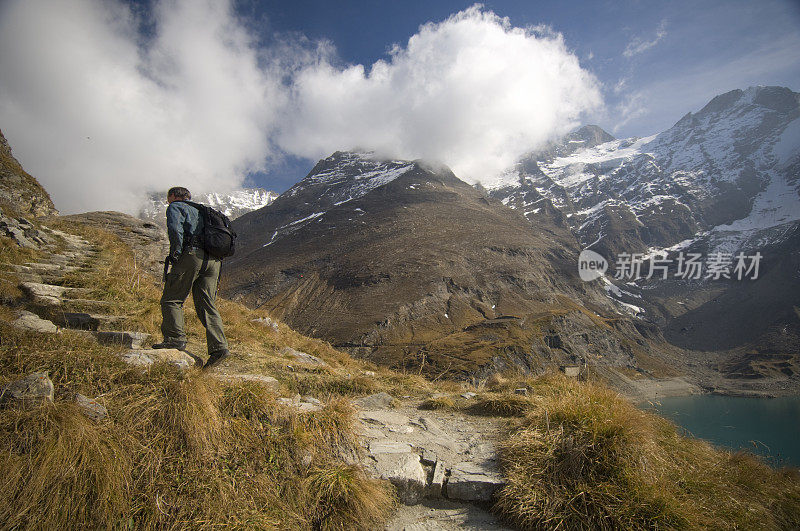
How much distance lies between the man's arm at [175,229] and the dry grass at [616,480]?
4.35 m

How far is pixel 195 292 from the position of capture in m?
4.85

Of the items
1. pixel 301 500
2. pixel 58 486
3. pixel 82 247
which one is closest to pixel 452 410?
pixel 301 500

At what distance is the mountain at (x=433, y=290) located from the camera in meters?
86.3

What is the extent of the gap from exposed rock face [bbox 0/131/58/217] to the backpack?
15951 mm

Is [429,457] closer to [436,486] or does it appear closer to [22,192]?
[436,486]

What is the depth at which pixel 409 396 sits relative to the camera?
21.1 ft

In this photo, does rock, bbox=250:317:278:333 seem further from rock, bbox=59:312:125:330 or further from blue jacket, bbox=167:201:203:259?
blue jacket, bbox=167:201:203:259

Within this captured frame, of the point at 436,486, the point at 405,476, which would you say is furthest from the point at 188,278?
the point at 436,486

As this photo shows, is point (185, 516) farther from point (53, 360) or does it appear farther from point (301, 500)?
point (53, 360)

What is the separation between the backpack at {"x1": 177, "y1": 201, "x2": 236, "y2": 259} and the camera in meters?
4.73

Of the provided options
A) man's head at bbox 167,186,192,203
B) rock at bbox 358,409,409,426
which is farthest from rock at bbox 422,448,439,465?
man's head at bbox 167,186,192,203

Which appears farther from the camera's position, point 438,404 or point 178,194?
point 438,404

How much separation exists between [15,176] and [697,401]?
514ft

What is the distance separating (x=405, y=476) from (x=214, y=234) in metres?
3.64
